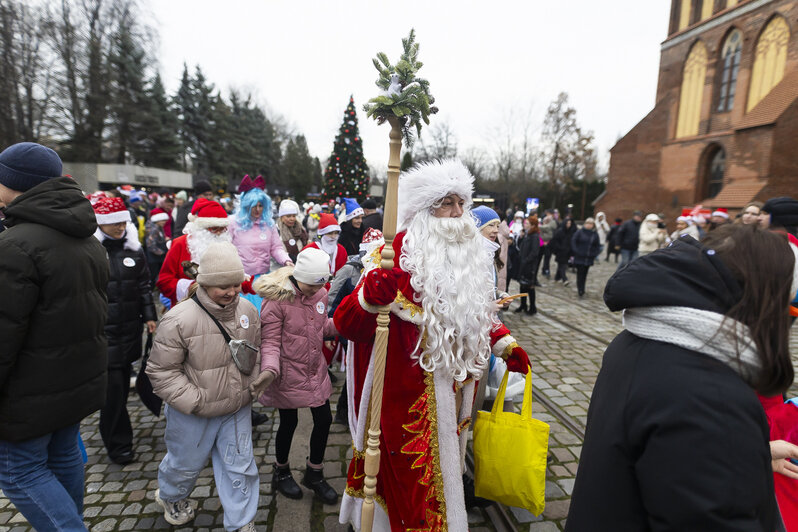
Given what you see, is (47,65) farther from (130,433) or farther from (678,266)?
(678,266)

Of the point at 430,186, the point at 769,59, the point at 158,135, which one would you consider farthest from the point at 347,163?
the point at 430,186

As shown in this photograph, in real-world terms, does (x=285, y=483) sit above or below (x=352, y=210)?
below

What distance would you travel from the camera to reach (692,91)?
21453mm

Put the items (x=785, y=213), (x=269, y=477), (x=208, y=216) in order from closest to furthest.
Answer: (x=269, y=477) → (x=208, y=216) → (x=785, y=213)

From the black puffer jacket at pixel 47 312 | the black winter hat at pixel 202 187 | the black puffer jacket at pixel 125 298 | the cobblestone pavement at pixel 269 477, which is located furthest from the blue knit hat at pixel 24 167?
the black winter hat at pixel 202 187

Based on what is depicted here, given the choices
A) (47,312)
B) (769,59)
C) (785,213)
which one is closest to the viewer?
(47,312)

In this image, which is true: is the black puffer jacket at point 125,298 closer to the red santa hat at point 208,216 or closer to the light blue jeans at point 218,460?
the red santa hat at point 208,216

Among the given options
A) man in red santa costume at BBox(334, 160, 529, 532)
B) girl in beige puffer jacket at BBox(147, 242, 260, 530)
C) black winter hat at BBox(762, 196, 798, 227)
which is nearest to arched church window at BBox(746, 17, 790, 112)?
black winter hat at BBox(762, 196, 798, 227)

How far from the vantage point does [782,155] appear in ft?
51.6

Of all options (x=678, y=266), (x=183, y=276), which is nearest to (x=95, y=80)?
(x=183, y=276)

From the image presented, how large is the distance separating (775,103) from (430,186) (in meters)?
21.2

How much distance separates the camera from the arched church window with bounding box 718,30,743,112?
761 inches

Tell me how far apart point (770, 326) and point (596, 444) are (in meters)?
0.56

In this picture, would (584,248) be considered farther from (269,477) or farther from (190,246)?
(269,477)
